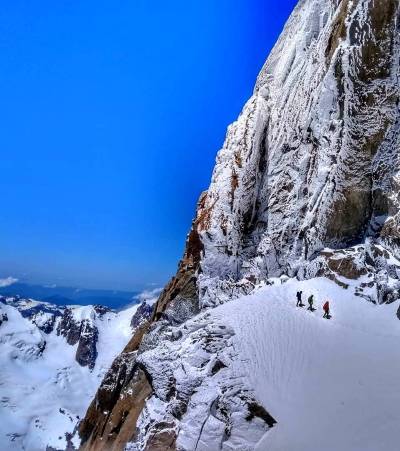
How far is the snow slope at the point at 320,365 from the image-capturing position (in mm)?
17891

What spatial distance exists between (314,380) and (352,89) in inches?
948

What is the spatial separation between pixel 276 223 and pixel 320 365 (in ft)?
59.5

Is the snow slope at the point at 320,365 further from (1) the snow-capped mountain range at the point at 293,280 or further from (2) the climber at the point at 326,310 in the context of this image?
(2) the climber at the point at 326,310

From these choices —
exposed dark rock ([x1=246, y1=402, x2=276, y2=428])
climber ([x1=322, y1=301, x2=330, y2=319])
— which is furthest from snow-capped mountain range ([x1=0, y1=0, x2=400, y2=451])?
climber ([x1=322, y1=301, x2=330, y2=319])

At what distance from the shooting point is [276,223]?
40094 mm

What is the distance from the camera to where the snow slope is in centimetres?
1789

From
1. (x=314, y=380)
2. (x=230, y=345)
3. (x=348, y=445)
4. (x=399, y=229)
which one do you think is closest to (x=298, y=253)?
(x=399, y=229)

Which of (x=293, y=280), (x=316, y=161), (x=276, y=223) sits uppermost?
(x=316, y=161)

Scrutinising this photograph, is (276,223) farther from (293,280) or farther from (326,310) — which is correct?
(326,310)

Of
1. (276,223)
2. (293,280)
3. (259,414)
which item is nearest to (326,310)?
(293,280)

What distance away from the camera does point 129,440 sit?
25672 mm

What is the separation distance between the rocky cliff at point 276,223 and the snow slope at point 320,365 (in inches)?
44.0

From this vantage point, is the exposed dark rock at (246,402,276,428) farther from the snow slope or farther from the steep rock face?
the steep rock face

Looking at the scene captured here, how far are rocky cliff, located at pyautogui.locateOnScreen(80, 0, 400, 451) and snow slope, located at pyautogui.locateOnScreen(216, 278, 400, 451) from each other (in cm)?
112
